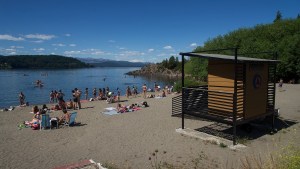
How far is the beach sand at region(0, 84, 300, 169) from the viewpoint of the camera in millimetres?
9008

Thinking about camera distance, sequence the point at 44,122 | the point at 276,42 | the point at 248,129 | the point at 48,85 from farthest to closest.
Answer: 1. the point at 48,85
2. the point at 276,42
3. the point at 44,122
4. the point at 248,129

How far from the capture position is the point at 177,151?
32.5 ft

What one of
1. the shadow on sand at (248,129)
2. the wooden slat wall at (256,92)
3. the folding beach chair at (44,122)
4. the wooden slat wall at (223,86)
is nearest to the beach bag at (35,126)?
the folding beach chair at (44,122)

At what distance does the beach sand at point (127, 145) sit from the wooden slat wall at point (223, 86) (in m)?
1.56

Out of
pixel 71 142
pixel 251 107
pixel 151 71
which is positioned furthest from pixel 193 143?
pixel 151 71

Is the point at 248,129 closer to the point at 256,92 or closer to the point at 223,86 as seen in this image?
the point at 256,92

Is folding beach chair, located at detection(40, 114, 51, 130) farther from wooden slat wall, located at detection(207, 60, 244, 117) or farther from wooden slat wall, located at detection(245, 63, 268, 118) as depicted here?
wooden slat wall, located at detection(245, 63, 268, 118)

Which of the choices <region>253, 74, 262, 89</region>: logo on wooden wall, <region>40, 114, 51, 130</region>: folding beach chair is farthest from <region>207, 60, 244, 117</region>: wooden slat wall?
<region>40, 114, 51, 130</region>: folding beach chair

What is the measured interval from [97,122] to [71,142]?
4.31 m

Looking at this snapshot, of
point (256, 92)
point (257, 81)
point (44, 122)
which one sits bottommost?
point (44, 122)

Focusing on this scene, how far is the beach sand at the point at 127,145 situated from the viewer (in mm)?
9008

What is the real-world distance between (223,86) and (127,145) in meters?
4.70

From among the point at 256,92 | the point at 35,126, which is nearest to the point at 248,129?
the point at 256,92

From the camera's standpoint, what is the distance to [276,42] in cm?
4309
